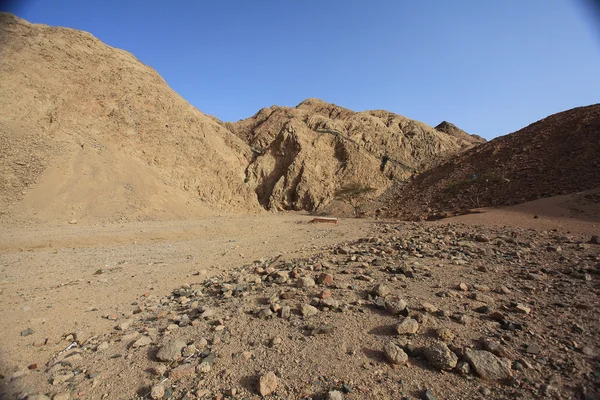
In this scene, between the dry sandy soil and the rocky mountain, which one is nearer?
the dry sandy soil

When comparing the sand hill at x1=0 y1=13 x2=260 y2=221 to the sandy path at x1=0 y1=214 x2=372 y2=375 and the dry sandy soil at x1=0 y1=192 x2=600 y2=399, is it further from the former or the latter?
the dry sandy soil at x1=0 y1=192 x2=600 y2=399

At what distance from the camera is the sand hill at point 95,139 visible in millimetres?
14664

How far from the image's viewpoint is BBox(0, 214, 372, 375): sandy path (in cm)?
368

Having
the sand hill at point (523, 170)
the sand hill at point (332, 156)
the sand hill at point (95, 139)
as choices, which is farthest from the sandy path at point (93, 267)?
the sand hill at point (332, 156)

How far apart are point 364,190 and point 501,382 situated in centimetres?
2512

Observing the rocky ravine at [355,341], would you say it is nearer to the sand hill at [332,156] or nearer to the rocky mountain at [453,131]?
the sand hill at [332,156]

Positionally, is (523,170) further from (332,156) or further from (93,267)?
(93,267)

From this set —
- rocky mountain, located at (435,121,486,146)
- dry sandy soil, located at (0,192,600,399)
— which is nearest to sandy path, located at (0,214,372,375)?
dry sandy soil, located at (0,192,600,399)

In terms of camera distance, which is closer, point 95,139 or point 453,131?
point 95,139

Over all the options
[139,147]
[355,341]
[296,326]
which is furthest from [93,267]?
[139,147]

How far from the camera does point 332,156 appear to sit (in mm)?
33781

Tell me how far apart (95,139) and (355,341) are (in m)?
22.2

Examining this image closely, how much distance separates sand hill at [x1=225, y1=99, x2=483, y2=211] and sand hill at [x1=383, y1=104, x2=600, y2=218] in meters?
6.48

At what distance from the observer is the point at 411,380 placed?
224 cm
